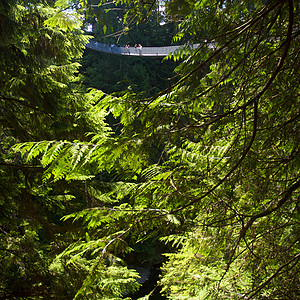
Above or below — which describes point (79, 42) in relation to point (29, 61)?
above

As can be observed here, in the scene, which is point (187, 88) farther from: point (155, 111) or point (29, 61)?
point (29, 61)

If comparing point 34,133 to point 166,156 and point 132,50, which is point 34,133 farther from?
point 132,50

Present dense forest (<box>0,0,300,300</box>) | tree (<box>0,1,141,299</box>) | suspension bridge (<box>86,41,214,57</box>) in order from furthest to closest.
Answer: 1. suspension bridge (<box>86,41,214,57</box>)
2. tree (<box>0,1,141,299</box>)
3. dense forest (<box>0,0,300,300</box>)

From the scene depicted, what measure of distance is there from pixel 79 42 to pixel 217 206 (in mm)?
5056

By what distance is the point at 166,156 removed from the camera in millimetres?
1820

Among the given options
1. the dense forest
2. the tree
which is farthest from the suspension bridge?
the dense forest

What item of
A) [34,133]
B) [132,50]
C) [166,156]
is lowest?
[166,156]

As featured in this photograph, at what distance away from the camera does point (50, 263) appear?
426cm

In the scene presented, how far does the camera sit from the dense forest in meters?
1.77

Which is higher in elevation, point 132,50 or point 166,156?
point 132,50

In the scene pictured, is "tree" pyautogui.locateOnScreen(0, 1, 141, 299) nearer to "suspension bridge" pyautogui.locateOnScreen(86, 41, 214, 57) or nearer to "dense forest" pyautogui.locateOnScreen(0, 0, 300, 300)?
"dense forest" pyautogui.locateOnScreen(0, 0, 300, 300)

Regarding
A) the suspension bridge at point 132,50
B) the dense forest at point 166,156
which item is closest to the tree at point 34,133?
the dense forest at point 166,156

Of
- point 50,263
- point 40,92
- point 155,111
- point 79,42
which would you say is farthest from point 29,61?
point 155,111

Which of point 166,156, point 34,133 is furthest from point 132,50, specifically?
point 166,156
